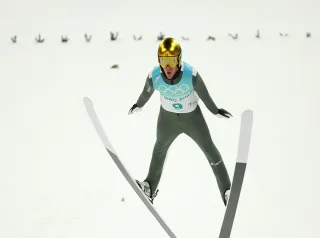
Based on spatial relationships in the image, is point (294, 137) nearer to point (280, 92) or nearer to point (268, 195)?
point (268, 195)

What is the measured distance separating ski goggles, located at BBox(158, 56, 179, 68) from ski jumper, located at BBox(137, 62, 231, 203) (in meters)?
0.11

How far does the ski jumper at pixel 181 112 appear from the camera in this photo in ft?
7.57

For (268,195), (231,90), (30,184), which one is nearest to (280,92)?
(231,90)

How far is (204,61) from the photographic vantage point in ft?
22.9

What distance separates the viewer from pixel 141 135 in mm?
4504

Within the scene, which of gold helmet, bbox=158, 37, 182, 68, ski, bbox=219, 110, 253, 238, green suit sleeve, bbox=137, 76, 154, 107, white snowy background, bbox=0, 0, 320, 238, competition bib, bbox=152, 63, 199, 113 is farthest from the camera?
white snowy background, bbox=0, 0, 320, 238

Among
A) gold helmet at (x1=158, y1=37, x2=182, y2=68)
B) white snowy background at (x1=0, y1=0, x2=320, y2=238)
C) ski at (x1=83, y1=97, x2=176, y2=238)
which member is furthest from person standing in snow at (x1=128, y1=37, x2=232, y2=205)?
white snowy background at (x1=0, y1=0, x2=320, y2=238)

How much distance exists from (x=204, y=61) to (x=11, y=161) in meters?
4.00

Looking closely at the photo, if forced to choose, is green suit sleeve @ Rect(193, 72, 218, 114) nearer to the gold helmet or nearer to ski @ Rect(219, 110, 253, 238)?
the gold helmet

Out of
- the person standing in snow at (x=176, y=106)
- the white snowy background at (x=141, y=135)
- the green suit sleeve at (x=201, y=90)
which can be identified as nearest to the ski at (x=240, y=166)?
the person standing in snow at (x=176, y=106)

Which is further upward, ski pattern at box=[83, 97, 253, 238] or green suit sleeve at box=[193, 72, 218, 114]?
green suit sleeve at box=[193, 72, 218, 114]

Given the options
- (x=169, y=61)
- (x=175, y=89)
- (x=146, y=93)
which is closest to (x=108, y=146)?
(x=146, y=93)

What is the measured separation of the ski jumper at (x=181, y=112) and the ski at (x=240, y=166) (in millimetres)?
317

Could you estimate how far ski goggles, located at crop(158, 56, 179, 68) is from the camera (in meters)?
2.14
